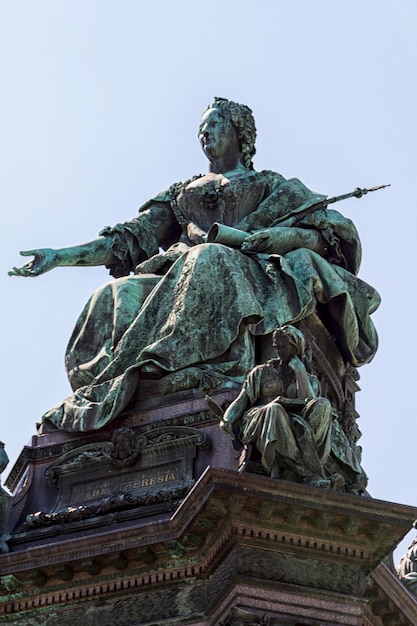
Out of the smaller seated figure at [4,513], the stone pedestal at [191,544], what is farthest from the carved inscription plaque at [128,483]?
the smaller seated figure at [4,513]

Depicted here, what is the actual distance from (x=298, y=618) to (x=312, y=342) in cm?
550

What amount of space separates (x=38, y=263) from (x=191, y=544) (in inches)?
272

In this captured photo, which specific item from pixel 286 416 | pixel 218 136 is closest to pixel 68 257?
pixel 218 136

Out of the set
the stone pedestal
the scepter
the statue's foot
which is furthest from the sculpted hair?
the stone pedestal

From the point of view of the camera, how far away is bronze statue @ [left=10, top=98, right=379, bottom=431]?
69.1ft

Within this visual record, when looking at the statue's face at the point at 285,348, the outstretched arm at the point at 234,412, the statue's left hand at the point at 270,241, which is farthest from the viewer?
the statue's left hand at the point at 270,241

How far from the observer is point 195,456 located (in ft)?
64.4

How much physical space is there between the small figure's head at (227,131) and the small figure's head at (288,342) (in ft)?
18.9

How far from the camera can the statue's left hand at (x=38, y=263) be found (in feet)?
78.2

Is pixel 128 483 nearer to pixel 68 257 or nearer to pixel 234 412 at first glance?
pixel 234 412

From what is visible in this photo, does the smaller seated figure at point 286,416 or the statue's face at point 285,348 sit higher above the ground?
the statue's face at point 285,348

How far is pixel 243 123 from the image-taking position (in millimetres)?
24891

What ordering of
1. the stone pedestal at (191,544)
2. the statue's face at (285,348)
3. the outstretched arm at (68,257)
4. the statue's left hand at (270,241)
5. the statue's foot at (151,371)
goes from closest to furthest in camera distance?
the stone pedestal at (191,544) → the statue's face at (285,348) → the statue's foot at (151,371) → the statue's left hand at (270,241) → the outstretched arm at (68,257)

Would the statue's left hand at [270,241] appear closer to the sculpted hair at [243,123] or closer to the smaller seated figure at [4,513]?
the sculpted hair at [243,123]
